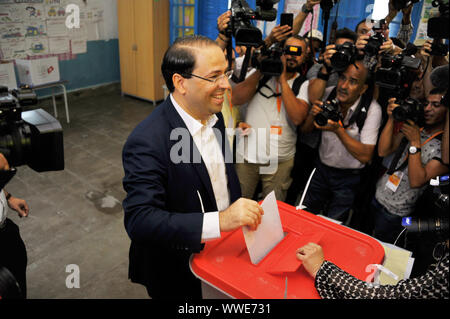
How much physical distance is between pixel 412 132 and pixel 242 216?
1.33 meters

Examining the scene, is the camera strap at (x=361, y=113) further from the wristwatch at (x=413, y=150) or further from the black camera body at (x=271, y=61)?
the black camera body at (x=271, y=61)

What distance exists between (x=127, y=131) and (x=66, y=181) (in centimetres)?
156

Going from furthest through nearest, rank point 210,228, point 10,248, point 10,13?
point 10,13, point 10,248, point 210,228

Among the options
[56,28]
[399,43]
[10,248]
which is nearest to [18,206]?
[10,248]

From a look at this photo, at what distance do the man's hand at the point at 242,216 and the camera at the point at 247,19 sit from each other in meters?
1.37

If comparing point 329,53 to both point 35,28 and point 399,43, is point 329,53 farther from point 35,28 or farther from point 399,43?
point 35,28

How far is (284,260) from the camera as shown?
120 centimetres

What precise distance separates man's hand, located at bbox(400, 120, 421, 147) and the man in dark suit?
1074mm

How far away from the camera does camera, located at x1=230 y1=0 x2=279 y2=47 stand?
2.18 metres

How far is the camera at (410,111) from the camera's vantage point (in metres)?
1.90

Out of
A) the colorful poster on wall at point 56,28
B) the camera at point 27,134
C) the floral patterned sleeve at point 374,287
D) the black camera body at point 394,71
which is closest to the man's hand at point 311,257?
the floral patterned sleeve at point 374,287

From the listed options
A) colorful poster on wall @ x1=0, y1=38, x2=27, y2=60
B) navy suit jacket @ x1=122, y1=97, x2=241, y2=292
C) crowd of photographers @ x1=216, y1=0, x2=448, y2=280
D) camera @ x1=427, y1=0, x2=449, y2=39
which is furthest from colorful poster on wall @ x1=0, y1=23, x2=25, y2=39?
camera @ x1=427, y1=0, x2=449, y2=39

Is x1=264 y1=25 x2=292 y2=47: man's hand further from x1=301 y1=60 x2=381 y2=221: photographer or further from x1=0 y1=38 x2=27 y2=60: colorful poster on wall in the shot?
x1=0 y1=38 x2=27 y2=60: colorful poster on wall

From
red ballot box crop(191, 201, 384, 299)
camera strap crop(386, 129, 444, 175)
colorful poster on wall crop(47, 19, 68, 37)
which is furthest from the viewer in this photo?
colorful poster on wall crop(47, 19, 68, 37)
